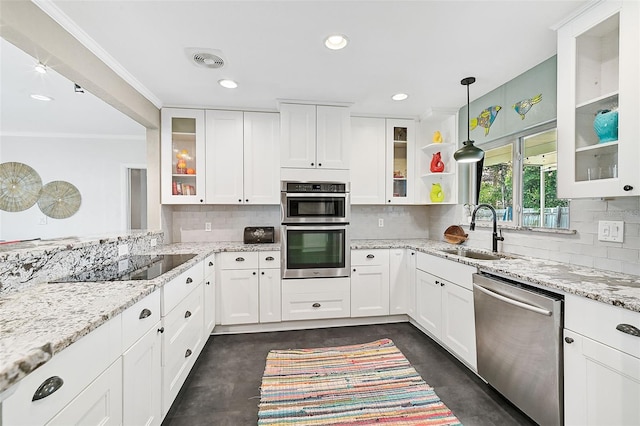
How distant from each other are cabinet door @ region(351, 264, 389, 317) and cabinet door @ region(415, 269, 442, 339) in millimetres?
339

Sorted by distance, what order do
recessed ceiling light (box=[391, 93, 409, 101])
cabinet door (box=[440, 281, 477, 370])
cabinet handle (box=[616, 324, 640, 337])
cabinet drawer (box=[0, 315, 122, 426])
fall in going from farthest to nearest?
recessed ceiling light (box=[391, 93, 409, 101])
cabinet door (box=[440, 281, 477, 370])
cabinet handle (box=[616, 324, 640, 337])
cabinet drawer (box=[0, 315, 122, 426])

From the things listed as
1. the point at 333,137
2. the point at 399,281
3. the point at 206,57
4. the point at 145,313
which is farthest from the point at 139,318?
the point at 399,281

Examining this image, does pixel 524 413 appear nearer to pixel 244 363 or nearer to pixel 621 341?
pixel 621 341

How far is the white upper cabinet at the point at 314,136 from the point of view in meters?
2.81

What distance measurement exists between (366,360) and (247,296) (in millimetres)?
1273

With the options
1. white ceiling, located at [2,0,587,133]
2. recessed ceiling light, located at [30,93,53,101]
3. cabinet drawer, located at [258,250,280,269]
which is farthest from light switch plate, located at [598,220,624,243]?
recessed ceiling light, located at [30,93,53,101]

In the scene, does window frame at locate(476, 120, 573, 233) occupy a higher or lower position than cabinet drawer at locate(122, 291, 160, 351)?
higher

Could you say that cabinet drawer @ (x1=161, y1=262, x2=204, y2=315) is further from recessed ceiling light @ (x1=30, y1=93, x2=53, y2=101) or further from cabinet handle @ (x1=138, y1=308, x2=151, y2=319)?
recessed ceiling light @ (x1=30, y1=93, x2=53, y2=101)

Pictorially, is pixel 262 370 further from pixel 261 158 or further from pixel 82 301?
pixel 261 158

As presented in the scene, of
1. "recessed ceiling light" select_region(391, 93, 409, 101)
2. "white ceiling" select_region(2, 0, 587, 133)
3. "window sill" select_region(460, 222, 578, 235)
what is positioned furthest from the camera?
"recessed ceiling light" select_region(391, 93, 409, 101)

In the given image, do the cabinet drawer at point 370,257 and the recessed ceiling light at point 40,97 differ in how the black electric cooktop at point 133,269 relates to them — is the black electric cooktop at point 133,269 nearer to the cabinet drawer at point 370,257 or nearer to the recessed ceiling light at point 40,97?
the cabinet drawer at point 370,257

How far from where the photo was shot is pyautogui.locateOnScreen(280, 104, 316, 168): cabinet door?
280 cm

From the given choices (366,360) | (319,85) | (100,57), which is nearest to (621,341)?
(366,360)

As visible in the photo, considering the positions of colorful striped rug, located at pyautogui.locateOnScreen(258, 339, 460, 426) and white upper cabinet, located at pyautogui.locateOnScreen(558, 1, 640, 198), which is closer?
white upper cabinet, located at pyautogui.locateOnScreen(558, 1, 640, 198)
